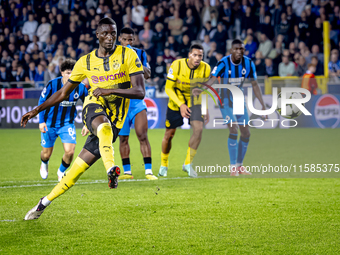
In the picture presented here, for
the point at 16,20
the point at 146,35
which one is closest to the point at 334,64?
the point at 146,35

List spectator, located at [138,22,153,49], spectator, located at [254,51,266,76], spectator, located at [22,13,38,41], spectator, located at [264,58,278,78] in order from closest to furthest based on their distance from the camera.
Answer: spectator, located at [264,58,278,78] < spectator, located at [254,51,266,76] < spectator, located at [138,22,153,49] < spectator, located at [22,13,38,41]

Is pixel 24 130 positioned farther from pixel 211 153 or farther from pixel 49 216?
pixel 49 216

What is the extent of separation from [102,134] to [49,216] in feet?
3.42

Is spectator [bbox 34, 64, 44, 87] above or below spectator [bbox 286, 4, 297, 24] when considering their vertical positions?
below

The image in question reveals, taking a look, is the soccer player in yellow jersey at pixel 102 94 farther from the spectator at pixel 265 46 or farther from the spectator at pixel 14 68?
the spectator at pixel 14 68

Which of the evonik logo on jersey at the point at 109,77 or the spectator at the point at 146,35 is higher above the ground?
the spectator at the point at 146,35

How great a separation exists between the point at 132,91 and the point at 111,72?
0.34 metres

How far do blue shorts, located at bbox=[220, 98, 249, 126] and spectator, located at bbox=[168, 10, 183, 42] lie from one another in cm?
982

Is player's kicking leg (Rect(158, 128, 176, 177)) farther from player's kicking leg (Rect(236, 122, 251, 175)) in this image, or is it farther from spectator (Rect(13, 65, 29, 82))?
spectator (Rect(13, 65, 29, 82))

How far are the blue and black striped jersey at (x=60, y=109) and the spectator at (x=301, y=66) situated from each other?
29.5 ft

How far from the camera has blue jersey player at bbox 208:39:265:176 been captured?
22.5ft

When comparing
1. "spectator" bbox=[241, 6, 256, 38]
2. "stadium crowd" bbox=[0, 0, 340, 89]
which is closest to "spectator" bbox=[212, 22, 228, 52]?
"stadium crowd" bbox=[0, 0, 340, 89]

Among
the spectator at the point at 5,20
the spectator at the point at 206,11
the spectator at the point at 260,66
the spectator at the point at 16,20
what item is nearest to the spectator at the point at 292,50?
the spectator at the point at 260,66

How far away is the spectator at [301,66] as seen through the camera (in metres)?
14.0
